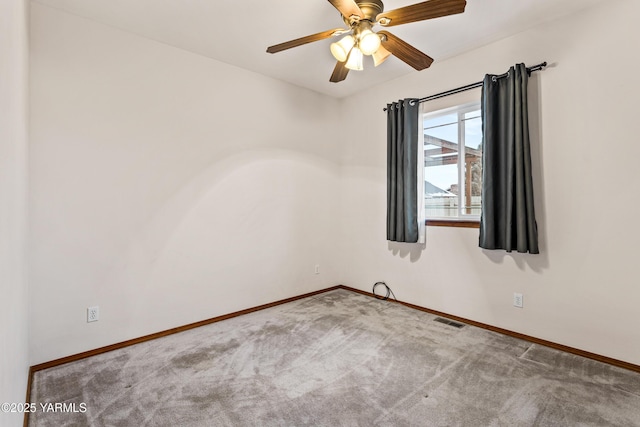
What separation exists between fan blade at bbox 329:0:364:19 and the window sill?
2.14 metres

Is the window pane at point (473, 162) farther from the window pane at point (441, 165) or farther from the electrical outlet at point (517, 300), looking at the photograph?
the electrical outlet at point (517, 300)

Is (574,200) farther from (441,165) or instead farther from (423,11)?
(423,11)

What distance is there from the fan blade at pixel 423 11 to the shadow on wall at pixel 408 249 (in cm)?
228

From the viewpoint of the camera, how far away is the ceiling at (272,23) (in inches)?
95.3

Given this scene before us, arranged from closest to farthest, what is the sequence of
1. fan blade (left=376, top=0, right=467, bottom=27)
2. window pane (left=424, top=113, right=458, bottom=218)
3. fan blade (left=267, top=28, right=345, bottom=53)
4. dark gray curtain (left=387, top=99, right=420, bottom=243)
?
fan blade (left=376, top=0, right=467, bottom=27)
fan blade (left=267, top=28, right=345, bottom=53)
window pane (left=424, top=113, right=458, bottom=218)
dark gray curtain (left=387, top=99, right=420, bottom=243)

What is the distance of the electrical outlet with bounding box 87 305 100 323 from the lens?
256cm

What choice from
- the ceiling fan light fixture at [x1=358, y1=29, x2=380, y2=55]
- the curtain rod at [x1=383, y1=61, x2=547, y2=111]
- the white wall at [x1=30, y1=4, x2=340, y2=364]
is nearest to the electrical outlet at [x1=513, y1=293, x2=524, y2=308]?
the curtain rod at [x1=383, y1=61, x2=547, y2=111]

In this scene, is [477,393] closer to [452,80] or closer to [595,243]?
[595,243]

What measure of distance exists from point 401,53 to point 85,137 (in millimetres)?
2461

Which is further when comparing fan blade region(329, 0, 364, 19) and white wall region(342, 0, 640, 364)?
white wall region(342, 0, 640, 364)

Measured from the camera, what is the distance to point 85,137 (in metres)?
2.54

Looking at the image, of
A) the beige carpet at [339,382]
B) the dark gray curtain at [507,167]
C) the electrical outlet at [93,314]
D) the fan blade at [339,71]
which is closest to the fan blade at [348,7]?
the fan blade at [339,71]

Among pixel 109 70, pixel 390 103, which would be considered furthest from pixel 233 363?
pixel 390 103

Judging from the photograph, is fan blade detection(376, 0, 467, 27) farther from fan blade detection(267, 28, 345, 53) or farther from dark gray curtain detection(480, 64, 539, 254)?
dark gray curtain detection(480, 64, 539, 254)
